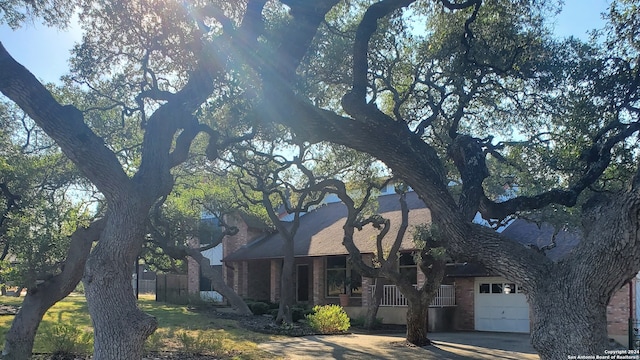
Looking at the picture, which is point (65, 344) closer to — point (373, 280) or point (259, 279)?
point (373, 280)

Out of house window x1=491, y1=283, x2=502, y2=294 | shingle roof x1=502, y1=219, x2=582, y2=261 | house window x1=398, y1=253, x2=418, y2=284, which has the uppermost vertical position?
shingle roof x1=502, y1=219, x2=582, y2=261

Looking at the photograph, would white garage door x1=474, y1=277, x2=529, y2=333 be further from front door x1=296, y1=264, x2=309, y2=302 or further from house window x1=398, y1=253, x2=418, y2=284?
front door x1=296, y1=264, x2=309, y2=302

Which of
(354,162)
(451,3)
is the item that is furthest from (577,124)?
(354,162)

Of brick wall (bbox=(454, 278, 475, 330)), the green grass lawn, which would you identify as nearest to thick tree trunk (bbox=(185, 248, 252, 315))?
the green grass lawn

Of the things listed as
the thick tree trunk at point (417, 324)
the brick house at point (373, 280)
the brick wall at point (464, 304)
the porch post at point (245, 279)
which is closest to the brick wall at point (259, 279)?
the brick house at point (373, 280)

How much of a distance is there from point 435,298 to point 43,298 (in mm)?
15602

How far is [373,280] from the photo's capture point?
25.2m

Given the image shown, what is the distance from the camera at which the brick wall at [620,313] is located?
17766 millimetres

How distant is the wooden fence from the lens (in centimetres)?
3357

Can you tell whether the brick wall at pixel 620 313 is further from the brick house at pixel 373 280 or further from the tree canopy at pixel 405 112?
the tree canopy at pixel 405 112

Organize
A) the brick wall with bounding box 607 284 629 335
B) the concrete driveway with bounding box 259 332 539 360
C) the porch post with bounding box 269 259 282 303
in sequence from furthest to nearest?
the porch post with bounding box 269 259 282 303
the brick wall with bounding box 607 284 629 335
the concrete driveway with bounding box 259 332 539 360

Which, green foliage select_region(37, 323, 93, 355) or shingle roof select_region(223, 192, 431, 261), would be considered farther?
shingle roof select_region(223, 192, 431, 261)

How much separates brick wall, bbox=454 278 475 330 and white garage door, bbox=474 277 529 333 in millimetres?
188

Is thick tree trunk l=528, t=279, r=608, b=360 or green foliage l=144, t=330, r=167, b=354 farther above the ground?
thick tree trunk l=528, t=279, r=608, b=360
